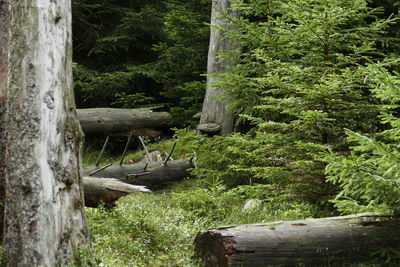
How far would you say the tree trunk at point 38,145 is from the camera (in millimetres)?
4816

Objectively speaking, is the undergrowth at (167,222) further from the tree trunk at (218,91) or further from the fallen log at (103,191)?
the tree trunk at (218,91)

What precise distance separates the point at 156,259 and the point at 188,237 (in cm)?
84

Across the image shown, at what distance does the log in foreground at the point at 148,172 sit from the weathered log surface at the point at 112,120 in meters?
1.95

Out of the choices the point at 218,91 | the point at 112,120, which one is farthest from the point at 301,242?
the point at 112,120

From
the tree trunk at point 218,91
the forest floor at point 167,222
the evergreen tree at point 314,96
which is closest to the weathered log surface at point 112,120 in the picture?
the tree trunk at point 218,91

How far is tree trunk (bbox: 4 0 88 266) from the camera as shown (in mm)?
4816

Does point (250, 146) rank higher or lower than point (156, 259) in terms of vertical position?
higher

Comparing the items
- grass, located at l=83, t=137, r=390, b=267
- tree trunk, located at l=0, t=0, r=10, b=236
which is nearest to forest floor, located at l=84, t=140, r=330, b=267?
grass, located at l=83, t=137, r=390, b=267

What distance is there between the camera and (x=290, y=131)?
8125mm

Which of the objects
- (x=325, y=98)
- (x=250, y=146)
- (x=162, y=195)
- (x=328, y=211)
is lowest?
(x=162, y=195)

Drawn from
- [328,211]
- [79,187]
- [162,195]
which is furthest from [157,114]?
[79,187]

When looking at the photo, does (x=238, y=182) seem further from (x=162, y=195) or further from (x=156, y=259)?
(x=156, y=259)

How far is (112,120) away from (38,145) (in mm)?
8155

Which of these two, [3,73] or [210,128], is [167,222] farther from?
[210,128]
